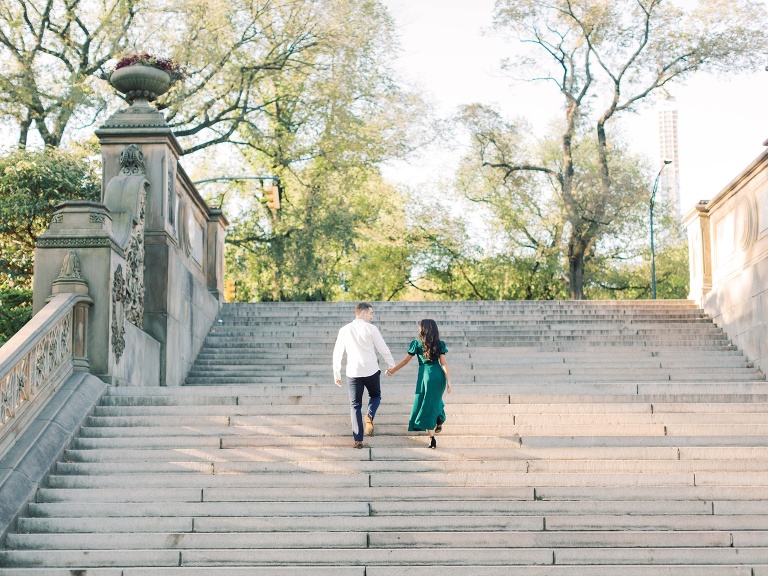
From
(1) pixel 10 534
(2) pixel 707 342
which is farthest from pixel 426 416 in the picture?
(2) pixel 707 342

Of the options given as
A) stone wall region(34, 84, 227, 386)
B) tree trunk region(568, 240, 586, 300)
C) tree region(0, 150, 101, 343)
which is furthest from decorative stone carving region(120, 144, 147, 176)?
tree trunk region(568, 240, 586, 300)

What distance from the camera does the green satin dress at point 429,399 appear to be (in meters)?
9.93

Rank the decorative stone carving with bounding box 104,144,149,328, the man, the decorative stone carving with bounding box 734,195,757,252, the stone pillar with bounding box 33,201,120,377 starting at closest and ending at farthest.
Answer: the man
the stone pillar with bounding box 33,201,120,377
the decorative stone carving with bounding box 104,144,149,328
the decorative stone carving with bounding box 734,195,757,252

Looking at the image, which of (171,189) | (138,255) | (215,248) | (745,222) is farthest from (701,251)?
(138,255)

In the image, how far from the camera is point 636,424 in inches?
407

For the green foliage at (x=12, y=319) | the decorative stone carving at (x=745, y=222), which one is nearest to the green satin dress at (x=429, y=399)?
the decorative stone carving at (x=745, y=222)

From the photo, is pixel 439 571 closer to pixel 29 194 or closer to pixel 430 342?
pixel 430 342

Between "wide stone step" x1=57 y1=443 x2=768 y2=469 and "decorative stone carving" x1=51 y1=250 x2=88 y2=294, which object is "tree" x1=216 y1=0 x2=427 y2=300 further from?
"wide stone step" x1=57 y1=443 x2=768 y2=469

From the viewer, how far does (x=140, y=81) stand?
14922 millimetres

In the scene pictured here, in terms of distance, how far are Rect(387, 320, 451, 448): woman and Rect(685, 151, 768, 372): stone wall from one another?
7892mm

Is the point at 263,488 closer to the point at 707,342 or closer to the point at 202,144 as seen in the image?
the point at 707,342

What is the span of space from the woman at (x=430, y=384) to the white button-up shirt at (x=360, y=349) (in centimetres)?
27

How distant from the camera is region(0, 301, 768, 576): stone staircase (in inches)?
318

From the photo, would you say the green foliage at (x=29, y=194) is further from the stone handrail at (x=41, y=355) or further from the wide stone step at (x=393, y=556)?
the wide stone step at (x=393, y=556)
